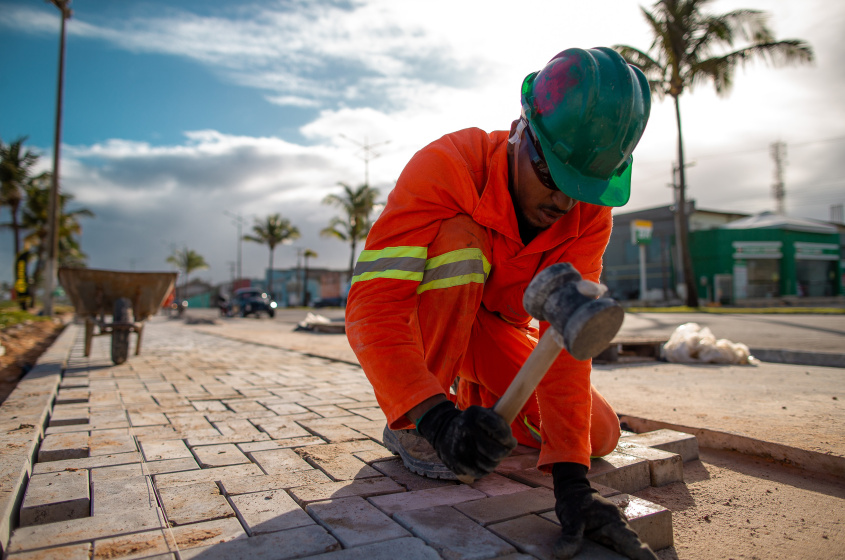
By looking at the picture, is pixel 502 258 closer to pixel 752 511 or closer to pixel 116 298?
pixel 752 511

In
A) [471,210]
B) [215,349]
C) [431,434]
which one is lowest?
[215,349]

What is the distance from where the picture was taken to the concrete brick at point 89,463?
6.68 feet

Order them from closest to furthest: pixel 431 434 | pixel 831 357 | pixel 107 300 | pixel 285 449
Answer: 1. pixel 431 434
2. pixel 285 449
3. pixel 831 357
4. pixel 107 300

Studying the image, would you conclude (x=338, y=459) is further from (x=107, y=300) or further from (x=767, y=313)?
(x=767, y=313)

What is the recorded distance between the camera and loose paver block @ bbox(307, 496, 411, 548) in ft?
4.68

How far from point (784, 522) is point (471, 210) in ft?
4.99

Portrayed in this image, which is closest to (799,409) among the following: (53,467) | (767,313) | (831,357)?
(831,357)

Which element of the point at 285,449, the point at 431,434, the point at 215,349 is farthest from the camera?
the point at 215,349

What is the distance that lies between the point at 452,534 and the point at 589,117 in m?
1.28

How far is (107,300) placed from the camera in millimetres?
6227

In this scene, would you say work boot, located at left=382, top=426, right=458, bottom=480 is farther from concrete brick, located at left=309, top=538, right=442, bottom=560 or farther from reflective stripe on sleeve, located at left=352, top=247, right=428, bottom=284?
reflective stripe on sleeve, located at left=352, top=247, right=428, bottom=284

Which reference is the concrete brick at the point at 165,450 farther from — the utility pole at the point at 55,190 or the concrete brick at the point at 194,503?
the utility pole at the point at 55,190

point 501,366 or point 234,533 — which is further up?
point 501,366

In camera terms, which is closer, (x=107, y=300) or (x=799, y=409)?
(x=799, y=409)
